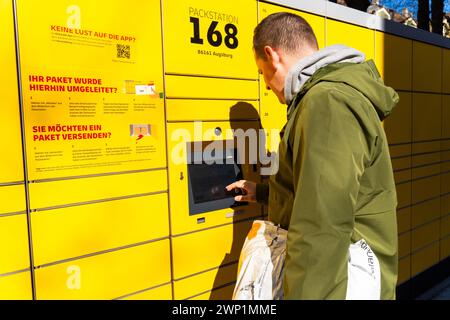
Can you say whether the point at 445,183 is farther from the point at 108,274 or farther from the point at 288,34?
the point at 108,274

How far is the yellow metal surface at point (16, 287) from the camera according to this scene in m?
2.06

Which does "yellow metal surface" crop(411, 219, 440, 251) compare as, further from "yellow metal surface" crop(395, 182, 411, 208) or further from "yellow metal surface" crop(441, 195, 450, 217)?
"yellow metal surface" crop(395, 182, 411, 208)

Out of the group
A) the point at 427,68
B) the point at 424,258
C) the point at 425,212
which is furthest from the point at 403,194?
the point at 427,68

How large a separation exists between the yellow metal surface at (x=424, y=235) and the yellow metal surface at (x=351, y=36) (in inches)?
75.1

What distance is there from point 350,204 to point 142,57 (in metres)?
1.53

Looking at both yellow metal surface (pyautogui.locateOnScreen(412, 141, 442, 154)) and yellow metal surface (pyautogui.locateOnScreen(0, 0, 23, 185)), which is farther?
yellow metal surface (pyautogui.locateOnScreen(412, 141, 442, 154))

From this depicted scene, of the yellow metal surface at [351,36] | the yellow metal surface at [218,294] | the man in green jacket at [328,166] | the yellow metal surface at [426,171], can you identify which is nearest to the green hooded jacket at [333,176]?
the man in green jacket at [328,166]

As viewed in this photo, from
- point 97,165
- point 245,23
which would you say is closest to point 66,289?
point 97,165

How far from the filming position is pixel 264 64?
1.97 metres

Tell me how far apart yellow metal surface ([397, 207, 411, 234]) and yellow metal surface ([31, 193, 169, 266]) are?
2.68 metres

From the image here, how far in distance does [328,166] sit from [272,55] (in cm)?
65

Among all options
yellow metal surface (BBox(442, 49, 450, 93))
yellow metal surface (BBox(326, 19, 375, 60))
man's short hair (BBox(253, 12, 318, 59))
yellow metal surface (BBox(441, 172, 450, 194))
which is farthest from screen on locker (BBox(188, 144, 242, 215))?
yellow metal surface (BBox(442, 49, 450, 93))

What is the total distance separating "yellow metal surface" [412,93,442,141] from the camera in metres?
4.60

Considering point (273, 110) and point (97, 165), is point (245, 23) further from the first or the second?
point (97, 165)
